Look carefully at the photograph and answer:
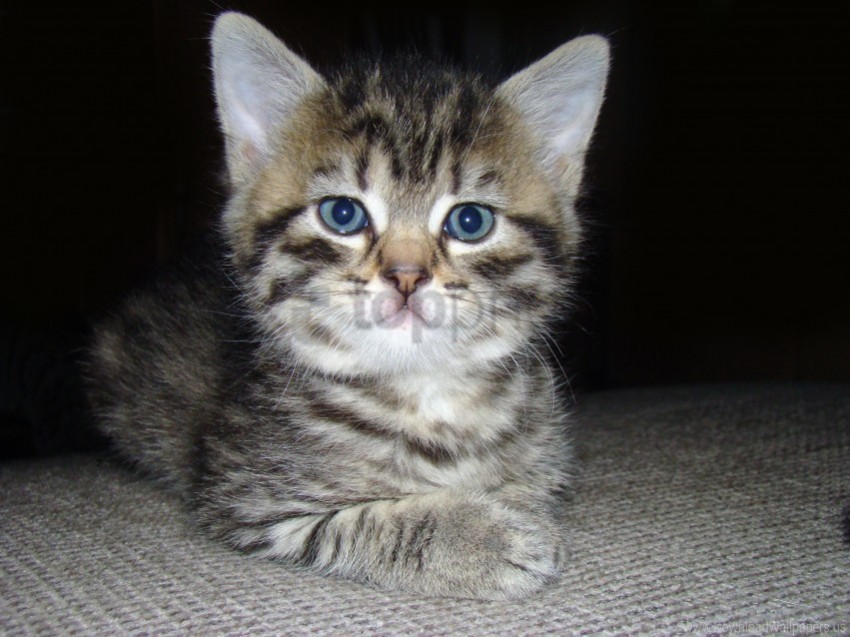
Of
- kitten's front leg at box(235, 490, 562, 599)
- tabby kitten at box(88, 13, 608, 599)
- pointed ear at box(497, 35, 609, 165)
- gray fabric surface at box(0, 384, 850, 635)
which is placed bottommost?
gray fabric surface at box(0, 384, 850, 635)

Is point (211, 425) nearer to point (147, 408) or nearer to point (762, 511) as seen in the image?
point (147, 408)

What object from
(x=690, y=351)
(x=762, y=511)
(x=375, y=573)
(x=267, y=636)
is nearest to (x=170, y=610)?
(x=267, y=636)

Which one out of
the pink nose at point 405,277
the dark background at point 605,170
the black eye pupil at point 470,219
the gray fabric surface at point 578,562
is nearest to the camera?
the gray fabric surface at point 578,562

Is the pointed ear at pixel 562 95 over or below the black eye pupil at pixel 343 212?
over

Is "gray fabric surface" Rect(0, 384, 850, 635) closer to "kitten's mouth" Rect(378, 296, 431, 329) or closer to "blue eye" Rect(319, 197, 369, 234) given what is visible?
"kitten's mouth" Rect(378, 296, 431, 329)

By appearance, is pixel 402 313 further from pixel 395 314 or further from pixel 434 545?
pixel 434 545

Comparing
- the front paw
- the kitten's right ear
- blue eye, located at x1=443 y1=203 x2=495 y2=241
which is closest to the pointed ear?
blue eye, located at x1=443 y1=203 x2=495 y2=241

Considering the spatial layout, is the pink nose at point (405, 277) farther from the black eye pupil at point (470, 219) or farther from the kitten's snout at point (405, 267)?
the black eye pupil at point (470, 219)

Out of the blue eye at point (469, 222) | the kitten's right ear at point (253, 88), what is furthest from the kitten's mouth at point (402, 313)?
the kitten's right ear at point (253, 88)
